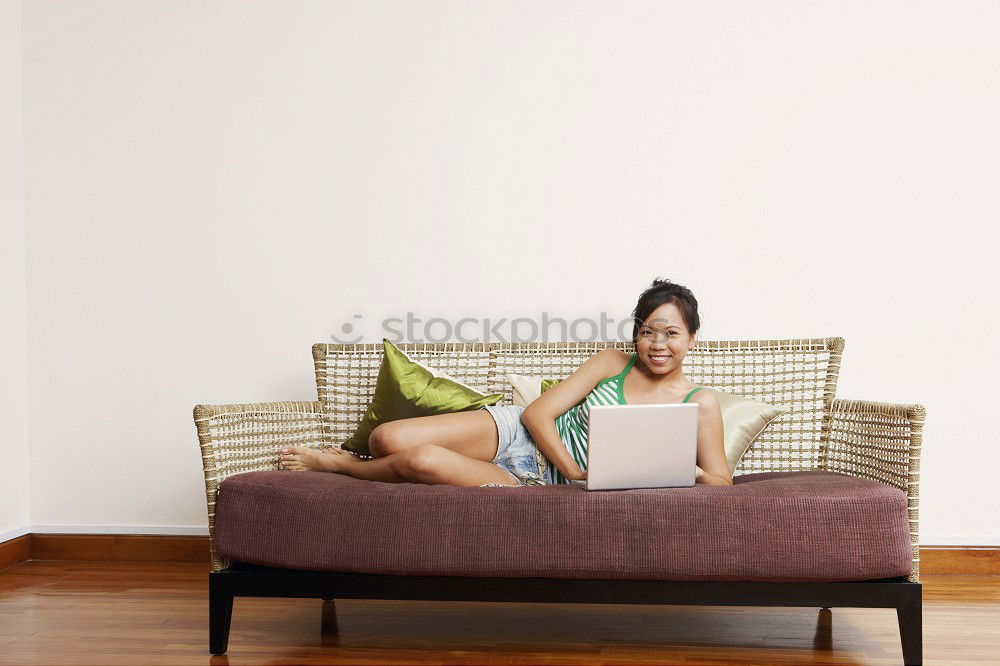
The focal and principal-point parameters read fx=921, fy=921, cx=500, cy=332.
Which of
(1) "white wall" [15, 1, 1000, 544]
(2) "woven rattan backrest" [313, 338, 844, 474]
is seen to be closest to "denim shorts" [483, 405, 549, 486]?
(2) "woven rattan backrest" [313, 338, 844, 474]

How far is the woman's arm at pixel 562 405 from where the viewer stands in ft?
8.36

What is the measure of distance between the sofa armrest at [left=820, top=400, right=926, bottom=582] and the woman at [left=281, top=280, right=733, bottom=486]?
0.40 m

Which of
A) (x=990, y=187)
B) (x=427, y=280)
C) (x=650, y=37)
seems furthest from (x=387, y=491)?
(x=990, y=187)

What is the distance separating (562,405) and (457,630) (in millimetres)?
684

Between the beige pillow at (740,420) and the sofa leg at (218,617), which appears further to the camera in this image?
the beige pillow at (740,420)

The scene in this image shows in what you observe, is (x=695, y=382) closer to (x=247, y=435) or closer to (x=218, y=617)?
(x=247, y=435)

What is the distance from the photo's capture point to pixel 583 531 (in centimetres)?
218

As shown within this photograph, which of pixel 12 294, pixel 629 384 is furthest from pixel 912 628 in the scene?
pixel 12 294

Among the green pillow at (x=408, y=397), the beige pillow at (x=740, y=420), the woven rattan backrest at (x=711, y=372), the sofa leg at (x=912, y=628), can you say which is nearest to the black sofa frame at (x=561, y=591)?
the sofa leg at (x=912, y=628)

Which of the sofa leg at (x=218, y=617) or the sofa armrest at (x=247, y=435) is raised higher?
the sofa armrest at (x=247, y=435)

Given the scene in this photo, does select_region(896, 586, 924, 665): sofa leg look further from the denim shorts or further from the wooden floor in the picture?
the denim shorts

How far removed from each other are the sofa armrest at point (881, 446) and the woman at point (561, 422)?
40cm

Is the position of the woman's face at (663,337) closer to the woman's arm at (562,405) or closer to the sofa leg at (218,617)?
the woman's arm at (562,405)

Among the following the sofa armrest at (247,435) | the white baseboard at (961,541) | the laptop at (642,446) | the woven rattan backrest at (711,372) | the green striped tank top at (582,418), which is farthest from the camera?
the white baseboard at (961,541)
